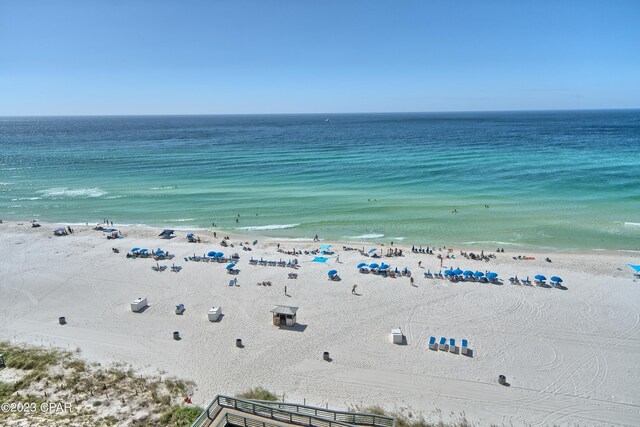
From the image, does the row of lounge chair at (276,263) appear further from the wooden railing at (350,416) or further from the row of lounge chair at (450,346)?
the wooden railing at (350,416)

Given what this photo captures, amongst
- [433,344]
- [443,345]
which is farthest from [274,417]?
[443,345]

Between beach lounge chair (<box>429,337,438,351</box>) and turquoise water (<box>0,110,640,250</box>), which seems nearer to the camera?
beach lounge chair (<box>429,337,438,351</box>)

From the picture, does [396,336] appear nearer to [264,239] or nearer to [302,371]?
[302,371]

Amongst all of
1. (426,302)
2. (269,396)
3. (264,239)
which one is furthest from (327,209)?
(269,396)

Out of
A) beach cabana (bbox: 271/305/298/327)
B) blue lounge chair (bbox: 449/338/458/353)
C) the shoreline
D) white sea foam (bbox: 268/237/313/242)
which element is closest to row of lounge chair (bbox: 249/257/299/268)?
the shoreline

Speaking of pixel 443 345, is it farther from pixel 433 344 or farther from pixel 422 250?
pixel 422 250

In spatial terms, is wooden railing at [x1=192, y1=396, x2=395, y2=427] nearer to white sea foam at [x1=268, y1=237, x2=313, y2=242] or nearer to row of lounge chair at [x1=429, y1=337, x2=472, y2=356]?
row of lounge chair at [x1=429, y1=337, x2=472, y2=356]
